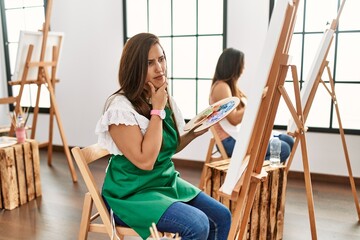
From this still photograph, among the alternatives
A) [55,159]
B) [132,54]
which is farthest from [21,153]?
[132,54]

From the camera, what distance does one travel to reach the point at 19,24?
→ 468 centimetres

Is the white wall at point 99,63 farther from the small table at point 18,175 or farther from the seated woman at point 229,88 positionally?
the small table at point 18,175

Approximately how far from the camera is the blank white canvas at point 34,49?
320cm

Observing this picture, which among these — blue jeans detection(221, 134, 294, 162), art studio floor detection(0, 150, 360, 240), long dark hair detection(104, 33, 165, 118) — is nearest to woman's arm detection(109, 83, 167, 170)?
long dark hair detection(104, 33, 165, 118)

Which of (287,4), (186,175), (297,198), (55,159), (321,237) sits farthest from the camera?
(55,159)

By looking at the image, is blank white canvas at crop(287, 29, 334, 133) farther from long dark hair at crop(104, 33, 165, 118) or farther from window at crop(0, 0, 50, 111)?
window at crop(0, 0, 50, 111)

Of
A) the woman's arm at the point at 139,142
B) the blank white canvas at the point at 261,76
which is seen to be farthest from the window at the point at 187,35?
the blank white canvas at the point at 261,76

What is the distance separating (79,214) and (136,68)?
1.61 m

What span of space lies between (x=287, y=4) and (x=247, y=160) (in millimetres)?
557

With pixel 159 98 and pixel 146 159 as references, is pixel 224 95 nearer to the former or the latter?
pixel 159 98

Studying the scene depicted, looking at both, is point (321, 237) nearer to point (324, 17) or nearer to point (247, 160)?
point (247, 160)

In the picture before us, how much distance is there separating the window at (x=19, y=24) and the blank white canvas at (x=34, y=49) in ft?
3.84

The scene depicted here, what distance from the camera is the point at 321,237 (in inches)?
92.0

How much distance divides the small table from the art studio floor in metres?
0.07
